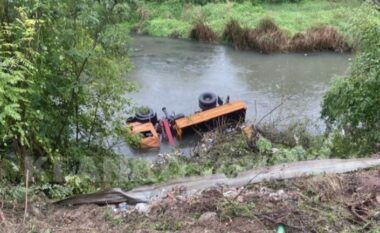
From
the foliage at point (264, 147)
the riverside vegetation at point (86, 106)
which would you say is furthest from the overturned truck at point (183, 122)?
the foliage at point (264, 147)

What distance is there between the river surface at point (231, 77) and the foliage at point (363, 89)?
7.87 ft

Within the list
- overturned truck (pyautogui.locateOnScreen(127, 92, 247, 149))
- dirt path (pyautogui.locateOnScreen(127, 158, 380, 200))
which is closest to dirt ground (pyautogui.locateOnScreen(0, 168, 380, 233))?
dirt path (pyautogui.locateOnScreen(127, 158, 380, 200))

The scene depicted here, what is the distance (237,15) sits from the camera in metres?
18.6

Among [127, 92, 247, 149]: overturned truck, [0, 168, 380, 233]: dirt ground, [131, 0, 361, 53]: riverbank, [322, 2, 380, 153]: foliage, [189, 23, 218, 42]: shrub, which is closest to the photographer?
[0, 168, 380, 233]: dirt ground

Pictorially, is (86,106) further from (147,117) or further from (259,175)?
(147,117)

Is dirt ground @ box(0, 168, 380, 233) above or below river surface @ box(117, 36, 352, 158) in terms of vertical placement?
above

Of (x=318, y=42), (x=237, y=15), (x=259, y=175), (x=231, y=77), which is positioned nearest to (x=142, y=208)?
(x=259, y=175)

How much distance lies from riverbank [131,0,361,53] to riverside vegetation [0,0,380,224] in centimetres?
895

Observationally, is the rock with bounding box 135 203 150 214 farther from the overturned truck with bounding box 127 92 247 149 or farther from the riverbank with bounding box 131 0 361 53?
the riverbank with bounding box 131 0 361 53

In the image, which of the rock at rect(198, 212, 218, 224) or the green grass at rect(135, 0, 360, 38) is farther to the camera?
the green grass at rect(135, 0, 360, 38)

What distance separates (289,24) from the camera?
17453 mm

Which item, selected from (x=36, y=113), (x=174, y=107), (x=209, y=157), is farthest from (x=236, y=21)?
(x=36, y=113)

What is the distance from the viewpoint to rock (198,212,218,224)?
3.47 m

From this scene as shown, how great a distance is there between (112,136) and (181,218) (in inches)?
131
